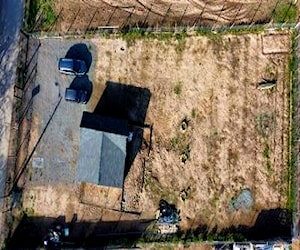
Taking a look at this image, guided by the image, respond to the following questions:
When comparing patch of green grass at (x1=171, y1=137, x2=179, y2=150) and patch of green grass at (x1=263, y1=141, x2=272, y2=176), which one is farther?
patch of green grass at (x1=171, y1=137, x2=179, y2=150)

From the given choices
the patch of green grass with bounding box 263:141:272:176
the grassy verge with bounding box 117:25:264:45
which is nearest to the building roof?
the grassy verge with bounding box 117:25:264:45

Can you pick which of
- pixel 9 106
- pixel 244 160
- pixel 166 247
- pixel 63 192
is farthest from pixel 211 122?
pixel 9 106

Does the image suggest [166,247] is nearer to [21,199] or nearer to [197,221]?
[197,221]

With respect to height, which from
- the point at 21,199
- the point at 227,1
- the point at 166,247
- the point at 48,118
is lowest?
the point at 166,247

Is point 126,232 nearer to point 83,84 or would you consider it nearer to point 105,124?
point 105,124

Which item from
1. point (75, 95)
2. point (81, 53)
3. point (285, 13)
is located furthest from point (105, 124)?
point (285, 13)

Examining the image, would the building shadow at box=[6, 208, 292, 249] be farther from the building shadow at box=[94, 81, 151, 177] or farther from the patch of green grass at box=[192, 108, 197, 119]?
the patch of green grass at box=[192, 108, 197, 119]

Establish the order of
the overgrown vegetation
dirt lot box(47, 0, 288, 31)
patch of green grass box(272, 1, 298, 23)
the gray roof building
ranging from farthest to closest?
the overgrown vegetation < dirt lot box(47, 0, 288, 31) < patch of green grass box(272, 1, 298, 23) < the gray roof building
